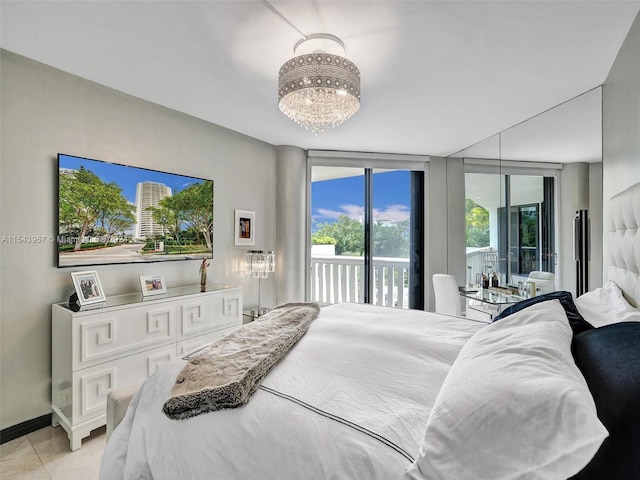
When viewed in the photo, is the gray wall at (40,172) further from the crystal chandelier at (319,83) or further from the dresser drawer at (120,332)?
the crystal chandelier at (319,83)

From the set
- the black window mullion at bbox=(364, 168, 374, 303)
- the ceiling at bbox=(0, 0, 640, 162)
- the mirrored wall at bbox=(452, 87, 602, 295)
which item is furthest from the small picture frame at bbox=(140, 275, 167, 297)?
the mirrored wall at bbox=(452, 87, 602, 295)

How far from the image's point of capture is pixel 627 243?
5.13ft

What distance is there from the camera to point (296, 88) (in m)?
1.70

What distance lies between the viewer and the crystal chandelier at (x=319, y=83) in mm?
1653

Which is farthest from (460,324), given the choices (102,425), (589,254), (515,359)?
(102,425)

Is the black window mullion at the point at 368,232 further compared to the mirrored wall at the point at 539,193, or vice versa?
the black window mullion at the point at 368,232

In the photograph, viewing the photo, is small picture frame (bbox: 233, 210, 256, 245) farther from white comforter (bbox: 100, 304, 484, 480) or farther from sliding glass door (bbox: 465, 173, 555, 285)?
sliding glass door (bbox: 465, 173, 555, 285)

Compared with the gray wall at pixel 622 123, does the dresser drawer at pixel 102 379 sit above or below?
below

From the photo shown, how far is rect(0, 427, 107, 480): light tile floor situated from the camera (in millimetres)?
1732

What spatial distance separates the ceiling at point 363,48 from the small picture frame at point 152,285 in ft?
4.79

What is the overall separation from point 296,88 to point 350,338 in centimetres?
138

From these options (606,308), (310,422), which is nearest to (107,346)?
(310,422)

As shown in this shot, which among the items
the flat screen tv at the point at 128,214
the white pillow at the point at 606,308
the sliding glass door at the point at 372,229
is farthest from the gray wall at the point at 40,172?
the white pillow at the point at 606,308

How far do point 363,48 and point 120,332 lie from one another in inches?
95.6
